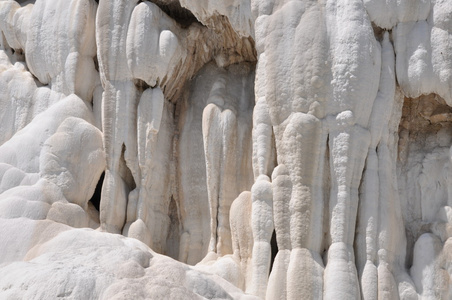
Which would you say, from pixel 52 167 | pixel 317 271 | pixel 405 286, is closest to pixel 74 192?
pixel 52 167

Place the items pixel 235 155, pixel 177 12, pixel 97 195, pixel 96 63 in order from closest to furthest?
pixel 235 155 < pixel 177 12 < pixel 97 195 < pixel 96 63

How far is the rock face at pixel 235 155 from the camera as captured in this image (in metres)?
12.1

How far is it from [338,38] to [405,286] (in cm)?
365

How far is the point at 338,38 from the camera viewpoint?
42.2ft

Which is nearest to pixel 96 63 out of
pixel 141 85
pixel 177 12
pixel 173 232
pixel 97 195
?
pixel 141 85

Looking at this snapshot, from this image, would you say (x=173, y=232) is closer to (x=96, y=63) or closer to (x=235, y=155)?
(x=235, y=155)

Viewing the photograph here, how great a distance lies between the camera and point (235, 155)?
1463 cm

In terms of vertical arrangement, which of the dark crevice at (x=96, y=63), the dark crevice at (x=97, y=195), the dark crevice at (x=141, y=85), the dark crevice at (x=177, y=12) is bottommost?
the dark crevice at (x=97, y=195)

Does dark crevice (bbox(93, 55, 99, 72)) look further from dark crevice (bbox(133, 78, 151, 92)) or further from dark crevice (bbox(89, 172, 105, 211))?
dark crevice (bbox(89, 172, 105, 211))

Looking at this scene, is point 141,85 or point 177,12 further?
point 177,12

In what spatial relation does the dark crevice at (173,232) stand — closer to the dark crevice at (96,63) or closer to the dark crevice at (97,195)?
the dark crevice at (97,195)

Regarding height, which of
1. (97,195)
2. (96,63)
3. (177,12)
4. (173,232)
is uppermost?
(177,12)

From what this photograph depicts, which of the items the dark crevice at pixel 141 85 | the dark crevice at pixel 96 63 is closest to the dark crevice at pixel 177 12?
the dark crevice at pixel 141 85

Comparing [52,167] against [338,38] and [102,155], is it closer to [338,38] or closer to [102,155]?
[102,155]
